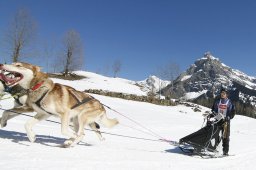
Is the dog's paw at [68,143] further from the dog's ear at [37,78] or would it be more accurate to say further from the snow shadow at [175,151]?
the snow shadow at [175,151]

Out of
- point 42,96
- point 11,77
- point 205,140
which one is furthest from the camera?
point 205,140

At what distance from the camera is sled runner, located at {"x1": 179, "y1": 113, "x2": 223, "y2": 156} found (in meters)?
8.75

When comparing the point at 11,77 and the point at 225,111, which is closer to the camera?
the point at 11,77

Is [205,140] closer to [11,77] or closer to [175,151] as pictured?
[175,151]

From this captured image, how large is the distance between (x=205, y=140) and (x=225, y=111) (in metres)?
1.13

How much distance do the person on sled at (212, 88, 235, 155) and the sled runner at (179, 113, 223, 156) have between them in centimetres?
19

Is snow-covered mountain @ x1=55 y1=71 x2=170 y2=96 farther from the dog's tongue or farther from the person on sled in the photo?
the dog's tongue

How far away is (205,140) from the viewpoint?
884 centimetres

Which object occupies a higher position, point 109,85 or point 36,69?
point 109,85

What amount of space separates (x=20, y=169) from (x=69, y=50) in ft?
144

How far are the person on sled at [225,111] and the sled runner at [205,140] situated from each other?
19 cm

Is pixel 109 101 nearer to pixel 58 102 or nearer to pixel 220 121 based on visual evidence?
pixel 220 121

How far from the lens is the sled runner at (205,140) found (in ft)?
28.7

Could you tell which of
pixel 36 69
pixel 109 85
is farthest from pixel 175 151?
pixel 109 85
